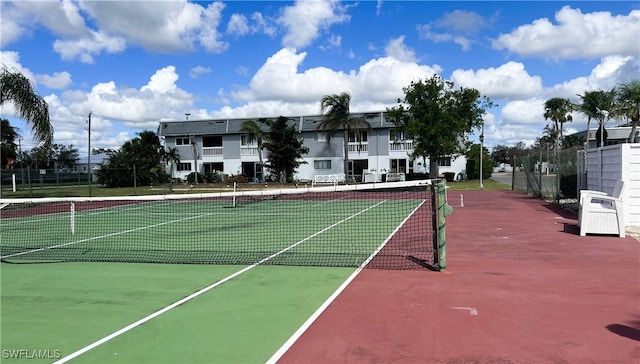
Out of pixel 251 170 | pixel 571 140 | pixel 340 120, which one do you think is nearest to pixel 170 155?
pixel 251 170

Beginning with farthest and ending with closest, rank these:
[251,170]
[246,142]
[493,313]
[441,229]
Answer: [251,170] → [246,142] → [441,229] → [493,313]

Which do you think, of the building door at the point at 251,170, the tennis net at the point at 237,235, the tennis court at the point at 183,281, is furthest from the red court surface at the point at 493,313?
the building door at the point at 251,170

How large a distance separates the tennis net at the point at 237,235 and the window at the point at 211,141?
33336 millimetres

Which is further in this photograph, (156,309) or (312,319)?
(156,309)

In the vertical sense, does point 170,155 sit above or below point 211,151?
below

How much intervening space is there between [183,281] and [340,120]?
126ft

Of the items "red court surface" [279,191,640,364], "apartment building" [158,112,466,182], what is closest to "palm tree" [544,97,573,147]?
"apartment building" [158,112,466,182]

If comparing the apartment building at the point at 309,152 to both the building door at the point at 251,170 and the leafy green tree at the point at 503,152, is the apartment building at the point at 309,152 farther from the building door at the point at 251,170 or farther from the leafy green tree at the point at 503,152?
the leafy green tree at the point at 503,152

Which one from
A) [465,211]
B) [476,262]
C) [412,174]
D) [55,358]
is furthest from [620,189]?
[412,174]

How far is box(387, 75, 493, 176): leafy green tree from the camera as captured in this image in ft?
126

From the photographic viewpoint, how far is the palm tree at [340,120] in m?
45.1

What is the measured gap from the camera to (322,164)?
50906 mm

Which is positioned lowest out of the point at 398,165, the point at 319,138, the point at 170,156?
the point at 398,165

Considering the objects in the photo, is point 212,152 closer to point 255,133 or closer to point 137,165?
point 255,133
